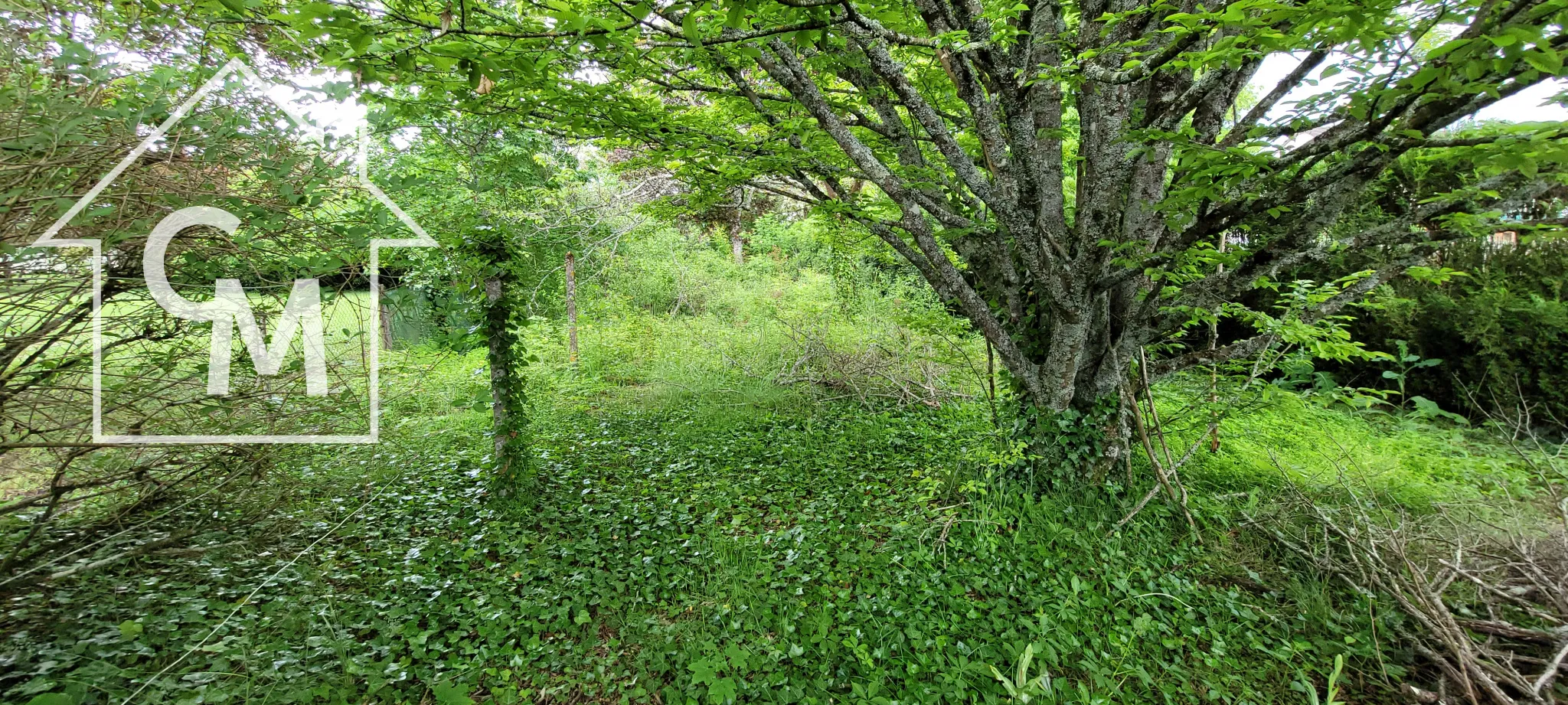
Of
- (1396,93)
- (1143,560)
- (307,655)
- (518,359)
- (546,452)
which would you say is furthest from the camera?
(546,452)

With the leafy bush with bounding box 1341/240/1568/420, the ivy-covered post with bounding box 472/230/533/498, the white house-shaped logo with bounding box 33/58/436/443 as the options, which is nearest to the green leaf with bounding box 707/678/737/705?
the white house-shaped logo with bounding box 33/58/436/443

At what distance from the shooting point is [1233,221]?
289 cm

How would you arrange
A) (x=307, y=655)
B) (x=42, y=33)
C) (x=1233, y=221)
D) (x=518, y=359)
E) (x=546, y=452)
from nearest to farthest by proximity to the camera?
(x=42, y=33) < (x=307, y=655) < (x=1233, y=221) < (x=518, y=359) < (x=546, y=452)

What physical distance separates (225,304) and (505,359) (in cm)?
176

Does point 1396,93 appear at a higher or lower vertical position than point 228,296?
higher

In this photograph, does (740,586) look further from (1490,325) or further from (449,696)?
(1490,325)

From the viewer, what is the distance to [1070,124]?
182 inches

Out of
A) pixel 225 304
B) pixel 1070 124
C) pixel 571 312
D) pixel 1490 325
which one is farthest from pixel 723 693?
pixel 1490 325

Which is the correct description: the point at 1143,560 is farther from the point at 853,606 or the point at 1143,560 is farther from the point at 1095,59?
the point at 1095,59

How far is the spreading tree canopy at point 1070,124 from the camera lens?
198cm

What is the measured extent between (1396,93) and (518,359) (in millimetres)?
4825

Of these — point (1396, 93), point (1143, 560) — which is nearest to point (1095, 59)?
point (1396, 93)

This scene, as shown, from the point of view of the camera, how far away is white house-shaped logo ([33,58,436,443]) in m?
2.20

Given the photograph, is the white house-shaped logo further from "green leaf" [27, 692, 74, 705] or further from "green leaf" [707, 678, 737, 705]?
"green leaf" [707, 678, 737, 705]
